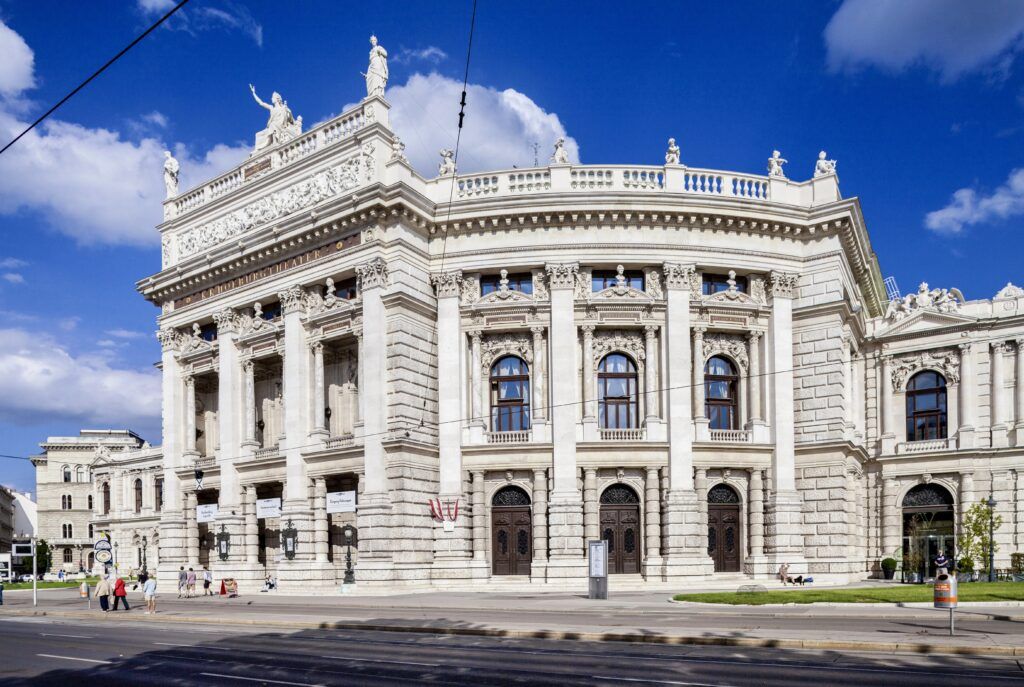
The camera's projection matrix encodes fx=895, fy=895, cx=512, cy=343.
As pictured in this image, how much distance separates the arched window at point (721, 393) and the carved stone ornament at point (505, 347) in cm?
929

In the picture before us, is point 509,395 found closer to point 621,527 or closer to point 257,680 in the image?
point 621,527

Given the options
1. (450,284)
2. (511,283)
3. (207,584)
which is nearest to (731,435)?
(511,283)

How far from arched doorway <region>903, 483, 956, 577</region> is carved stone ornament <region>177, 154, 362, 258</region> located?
36332mm

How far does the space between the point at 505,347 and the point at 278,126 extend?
65.7ft

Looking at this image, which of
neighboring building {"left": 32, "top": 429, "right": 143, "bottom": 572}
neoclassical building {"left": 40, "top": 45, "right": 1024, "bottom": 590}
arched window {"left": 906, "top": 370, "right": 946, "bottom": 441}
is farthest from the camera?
neighboring building {"left": 32, "top": 429, "right": 143, "bottom": 572}

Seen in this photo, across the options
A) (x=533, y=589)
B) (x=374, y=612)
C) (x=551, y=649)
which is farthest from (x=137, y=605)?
(x=551, y=649)

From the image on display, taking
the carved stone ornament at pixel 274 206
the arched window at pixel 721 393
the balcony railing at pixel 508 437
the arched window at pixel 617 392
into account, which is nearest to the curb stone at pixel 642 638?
the balcony railing at pixel 508 437

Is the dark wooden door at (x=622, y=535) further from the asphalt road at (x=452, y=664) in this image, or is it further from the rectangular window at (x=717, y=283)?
the asphalt road at (x=452, y=664)

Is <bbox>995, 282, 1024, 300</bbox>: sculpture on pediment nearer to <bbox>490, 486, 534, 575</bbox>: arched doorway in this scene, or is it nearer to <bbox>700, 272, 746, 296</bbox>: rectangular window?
<bbox>700, 272, 746, 296</bbox>: rectangular window

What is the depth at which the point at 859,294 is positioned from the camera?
178 feet

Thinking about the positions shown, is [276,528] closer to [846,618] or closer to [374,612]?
[374,612]

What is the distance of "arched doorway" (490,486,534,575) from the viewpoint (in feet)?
146

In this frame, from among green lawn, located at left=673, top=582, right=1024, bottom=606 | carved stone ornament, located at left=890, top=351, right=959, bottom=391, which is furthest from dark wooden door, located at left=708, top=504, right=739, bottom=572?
carved stone ornament, located at left=890, top=351, right=959, bottom=391

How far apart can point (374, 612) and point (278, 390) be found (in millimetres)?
22128
